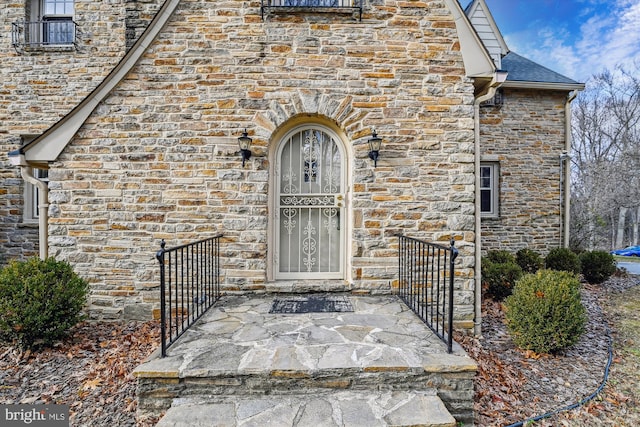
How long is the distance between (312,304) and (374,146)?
2.14m

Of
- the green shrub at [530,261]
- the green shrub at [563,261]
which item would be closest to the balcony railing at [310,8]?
the green shrub at [530,261]

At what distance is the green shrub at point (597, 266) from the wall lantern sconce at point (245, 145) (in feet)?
Answer: 25.9

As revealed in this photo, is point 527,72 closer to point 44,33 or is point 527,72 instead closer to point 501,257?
point 501,257

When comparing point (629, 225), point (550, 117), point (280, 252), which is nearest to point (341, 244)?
point (280, 252)

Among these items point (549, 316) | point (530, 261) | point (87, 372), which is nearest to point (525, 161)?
point (530, 261)

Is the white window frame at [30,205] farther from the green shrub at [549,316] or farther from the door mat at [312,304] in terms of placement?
the green shrub at [549,316]

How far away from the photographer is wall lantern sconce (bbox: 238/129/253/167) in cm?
416

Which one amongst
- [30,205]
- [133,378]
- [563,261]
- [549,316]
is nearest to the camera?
[133,378]

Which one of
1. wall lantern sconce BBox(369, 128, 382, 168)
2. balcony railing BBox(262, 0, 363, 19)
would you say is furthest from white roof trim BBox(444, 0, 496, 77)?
wall lantern sconce BBox(369, 128, 382, 168)

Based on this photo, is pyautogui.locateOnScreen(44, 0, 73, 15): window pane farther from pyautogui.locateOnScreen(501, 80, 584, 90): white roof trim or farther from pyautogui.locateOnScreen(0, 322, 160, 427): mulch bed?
pyautogui.locateOnScreen(501, 80, 584, 90): white roof trim

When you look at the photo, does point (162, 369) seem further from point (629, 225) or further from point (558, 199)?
Answer: point (629, 225)

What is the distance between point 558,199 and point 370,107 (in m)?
6.62

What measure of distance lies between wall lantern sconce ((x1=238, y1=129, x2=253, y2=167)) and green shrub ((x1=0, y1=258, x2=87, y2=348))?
2.53 meters

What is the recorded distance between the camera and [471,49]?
→ 14.0 ft
